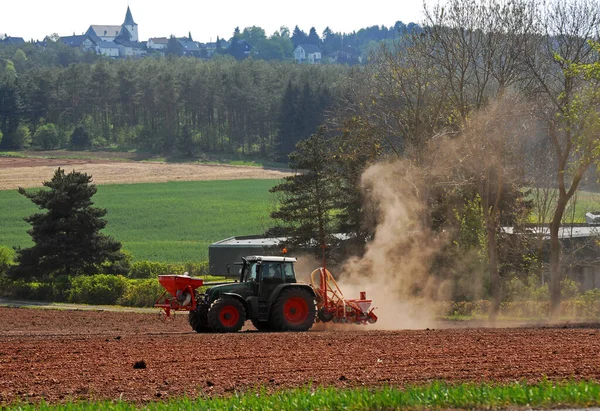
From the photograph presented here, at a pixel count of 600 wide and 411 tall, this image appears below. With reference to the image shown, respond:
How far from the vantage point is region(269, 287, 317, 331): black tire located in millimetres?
24594

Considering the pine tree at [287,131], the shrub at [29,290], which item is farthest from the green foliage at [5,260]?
the pine tree at [287,131]

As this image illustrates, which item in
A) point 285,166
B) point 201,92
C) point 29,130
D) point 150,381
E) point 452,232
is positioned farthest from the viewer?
point 201,92

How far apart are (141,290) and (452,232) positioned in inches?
696

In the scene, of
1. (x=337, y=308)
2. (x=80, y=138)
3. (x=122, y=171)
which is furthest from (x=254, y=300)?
(x=80, y=138)

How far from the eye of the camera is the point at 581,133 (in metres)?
33.2

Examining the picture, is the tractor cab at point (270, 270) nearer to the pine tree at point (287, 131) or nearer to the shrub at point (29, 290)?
the shrub at point (29, 290)

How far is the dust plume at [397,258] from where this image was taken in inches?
1325

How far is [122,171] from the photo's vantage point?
391ft

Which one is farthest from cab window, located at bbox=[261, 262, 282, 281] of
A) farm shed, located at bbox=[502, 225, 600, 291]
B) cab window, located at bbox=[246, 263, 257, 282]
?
farm shed, located at bbox=[502, 225, 600, 291]

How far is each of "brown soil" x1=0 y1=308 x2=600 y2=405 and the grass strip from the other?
948 millimetres

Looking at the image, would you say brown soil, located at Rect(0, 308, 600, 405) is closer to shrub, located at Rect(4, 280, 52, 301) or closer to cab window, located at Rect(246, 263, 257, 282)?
cab window, located at Rect(246, 263, 257, 282)

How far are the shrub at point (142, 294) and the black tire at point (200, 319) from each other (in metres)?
21.5

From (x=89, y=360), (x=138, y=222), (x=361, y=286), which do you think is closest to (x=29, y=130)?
(x=138, y=222)

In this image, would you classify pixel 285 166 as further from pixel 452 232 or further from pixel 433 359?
pixel 433 359
